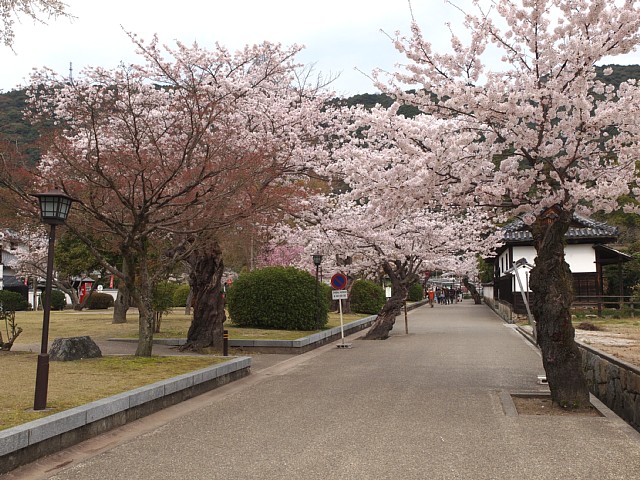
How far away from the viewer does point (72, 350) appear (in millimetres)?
11453

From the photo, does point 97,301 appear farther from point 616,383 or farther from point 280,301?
point 616,383

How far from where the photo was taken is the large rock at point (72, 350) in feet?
37.1

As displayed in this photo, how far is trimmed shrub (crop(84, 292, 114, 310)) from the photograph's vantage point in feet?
148

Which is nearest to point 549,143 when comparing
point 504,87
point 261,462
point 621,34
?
point 504,87

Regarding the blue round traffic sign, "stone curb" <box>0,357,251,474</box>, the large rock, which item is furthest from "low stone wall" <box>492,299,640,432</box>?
the large rock

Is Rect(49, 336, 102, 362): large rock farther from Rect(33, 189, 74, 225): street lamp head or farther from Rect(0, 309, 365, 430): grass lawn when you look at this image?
Rect(33, 189, 74, 225): street lamp head

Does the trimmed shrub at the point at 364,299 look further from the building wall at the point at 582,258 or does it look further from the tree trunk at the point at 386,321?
the tree trunk at the point at 386,321

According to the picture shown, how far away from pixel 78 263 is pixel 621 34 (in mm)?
30309

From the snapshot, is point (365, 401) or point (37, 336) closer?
point (365, 401)

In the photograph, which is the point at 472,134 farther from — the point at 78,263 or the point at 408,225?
the point at 78,263

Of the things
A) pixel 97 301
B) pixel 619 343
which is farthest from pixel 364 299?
pixel 97 301

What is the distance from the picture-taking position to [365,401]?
8.88 m

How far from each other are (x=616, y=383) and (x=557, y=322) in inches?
51.4

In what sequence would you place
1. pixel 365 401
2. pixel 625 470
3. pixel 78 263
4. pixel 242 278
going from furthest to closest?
pixel 78 263, pixel 242 278, pixel 365 401, pixel 625 470
